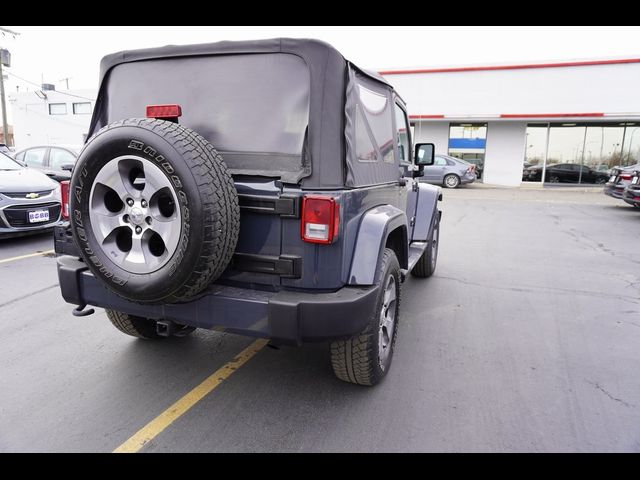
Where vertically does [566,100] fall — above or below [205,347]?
above

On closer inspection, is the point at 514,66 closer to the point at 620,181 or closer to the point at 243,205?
the point at 620,181

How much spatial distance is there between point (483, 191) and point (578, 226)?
8391 mm

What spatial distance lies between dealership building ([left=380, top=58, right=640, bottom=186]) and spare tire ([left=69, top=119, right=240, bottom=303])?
702 inches

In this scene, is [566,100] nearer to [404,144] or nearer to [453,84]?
[453,84]

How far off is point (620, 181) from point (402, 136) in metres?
10.7

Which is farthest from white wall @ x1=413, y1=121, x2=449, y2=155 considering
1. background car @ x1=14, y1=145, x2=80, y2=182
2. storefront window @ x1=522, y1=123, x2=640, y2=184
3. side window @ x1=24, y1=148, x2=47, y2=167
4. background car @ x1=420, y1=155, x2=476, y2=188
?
side window @ x1=24, y1=148, x2=47, y2=167

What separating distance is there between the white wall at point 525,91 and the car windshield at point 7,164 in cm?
1649

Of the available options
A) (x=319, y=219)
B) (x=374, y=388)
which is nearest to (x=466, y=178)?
(x=374, y=388)

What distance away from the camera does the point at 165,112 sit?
2488 millimetres

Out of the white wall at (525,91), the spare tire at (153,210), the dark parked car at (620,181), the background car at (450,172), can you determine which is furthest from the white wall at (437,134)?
the spare tire at (153,210)

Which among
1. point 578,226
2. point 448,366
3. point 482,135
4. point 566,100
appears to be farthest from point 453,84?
point 448,366

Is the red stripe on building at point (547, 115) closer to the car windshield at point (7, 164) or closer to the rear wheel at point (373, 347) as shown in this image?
the car windshield at point (7, 164)

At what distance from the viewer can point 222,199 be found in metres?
2.21

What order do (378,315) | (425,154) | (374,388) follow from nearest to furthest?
(378,315) → (374,388) → (425,154)
